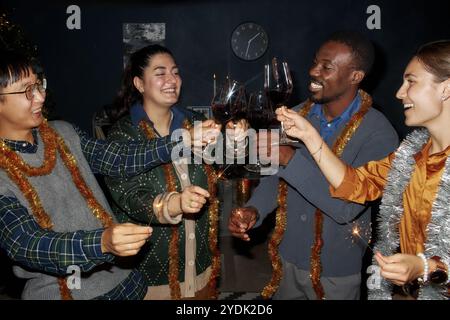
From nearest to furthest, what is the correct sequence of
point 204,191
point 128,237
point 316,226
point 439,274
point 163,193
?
point 128,237 < point 439,274 < point 204,191 < point 163,193 < point 316,226

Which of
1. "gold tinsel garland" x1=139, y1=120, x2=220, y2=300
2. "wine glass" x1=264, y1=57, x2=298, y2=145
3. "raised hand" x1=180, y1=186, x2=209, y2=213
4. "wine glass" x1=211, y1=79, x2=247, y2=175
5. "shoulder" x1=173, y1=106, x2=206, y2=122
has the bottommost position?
"gold tinsel garland" x1=139, y1=120, x2=220, y2=300

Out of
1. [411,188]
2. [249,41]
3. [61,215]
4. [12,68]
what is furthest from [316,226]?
[249,41]

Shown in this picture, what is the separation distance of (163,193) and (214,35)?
5197 millimetres

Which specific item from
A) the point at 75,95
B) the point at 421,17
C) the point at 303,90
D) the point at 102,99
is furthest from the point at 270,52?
the point at 75,95

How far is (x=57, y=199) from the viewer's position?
165 centimetres

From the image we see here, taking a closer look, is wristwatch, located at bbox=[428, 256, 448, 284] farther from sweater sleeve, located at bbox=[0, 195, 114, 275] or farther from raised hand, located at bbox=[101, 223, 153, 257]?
sweater sleeve, located at bbox=[0, 195, 114, 275]

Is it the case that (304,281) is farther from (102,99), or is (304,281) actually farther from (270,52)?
(102,99)

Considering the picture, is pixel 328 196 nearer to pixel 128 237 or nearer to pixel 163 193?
pixel 163 193

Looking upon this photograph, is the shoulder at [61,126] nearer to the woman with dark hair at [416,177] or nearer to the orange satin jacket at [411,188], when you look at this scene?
the woman with dark hair at [416,177]

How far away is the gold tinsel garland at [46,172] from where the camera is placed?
1.55 meters

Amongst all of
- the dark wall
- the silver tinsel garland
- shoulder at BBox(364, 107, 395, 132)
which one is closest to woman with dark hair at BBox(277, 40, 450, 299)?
the silver tinsel garland

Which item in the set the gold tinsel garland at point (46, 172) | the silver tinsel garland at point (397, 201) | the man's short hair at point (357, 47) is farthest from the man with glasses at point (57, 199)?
the man's short hair at point (357, 47)

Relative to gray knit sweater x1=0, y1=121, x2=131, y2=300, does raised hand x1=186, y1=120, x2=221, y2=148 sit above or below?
above

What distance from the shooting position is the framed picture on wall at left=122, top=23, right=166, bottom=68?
264 inches
